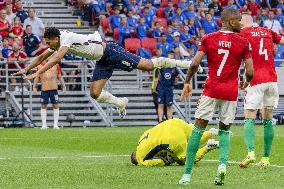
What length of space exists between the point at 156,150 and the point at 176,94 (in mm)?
21829

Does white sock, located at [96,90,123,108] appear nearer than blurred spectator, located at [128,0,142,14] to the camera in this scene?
Yes

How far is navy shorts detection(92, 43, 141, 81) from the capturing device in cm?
1796

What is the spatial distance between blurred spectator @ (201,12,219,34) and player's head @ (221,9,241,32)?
91.4 ft

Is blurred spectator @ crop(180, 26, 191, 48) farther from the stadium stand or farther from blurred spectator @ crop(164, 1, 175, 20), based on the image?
blurred spectator @ crop(164, 1, 175, 20)

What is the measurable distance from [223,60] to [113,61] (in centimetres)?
512

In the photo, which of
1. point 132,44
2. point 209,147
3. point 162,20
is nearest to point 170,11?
point 162,20

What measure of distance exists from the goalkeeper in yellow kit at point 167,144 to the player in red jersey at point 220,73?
253 centimetres

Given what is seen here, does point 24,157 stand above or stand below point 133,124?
above

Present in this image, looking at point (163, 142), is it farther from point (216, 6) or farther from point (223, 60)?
point (216, 6)

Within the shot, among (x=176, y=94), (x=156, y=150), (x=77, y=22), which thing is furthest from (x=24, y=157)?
(x=77, y=22)

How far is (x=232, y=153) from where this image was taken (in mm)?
19906

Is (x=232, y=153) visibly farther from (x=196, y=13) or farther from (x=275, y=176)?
(x=196, y=13)

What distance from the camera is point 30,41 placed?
35.8m

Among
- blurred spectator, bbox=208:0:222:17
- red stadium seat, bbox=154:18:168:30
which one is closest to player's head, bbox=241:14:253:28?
red stadium seat, bbox=154:18:168:30
